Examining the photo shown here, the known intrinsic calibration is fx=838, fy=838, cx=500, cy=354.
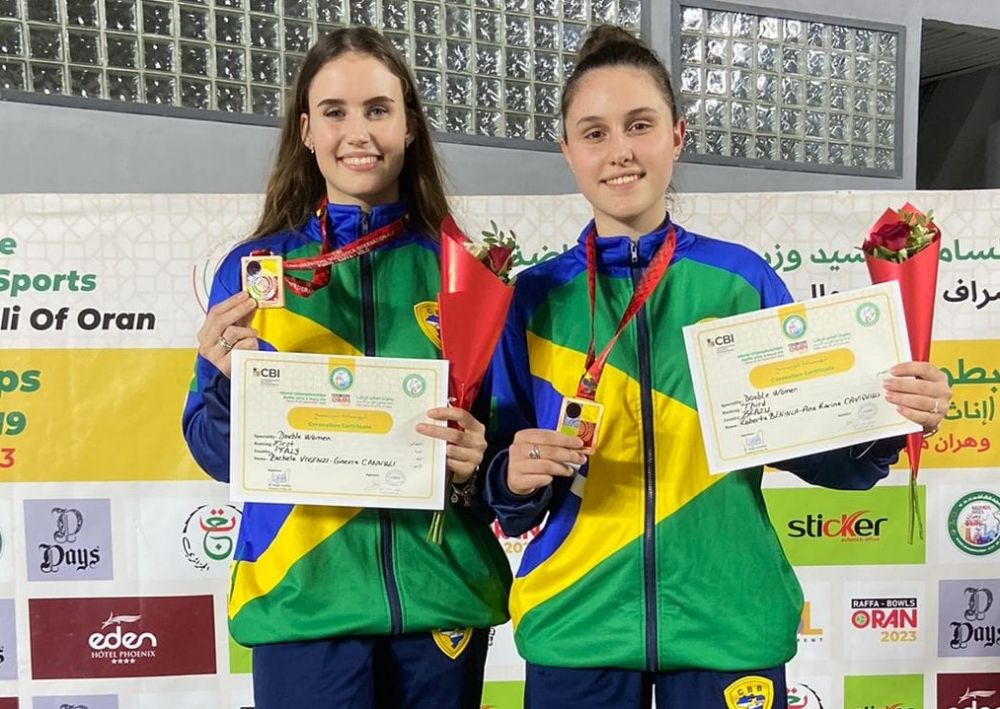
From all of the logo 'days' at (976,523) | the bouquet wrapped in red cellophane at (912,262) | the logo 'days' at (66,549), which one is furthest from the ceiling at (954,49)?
the logo 'days' at (66,549)

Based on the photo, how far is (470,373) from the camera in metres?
1.20

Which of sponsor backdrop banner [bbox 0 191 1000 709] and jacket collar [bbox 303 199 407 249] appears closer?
jacket collar [bbox 303 199 407 249]

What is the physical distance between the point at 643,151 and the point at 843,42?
2792mm

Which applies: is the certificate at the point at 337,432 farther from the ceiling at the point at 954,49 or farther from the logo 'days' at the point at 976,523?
the ceiling at the point at 954,49

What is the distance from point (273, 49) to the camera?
293 centimetres

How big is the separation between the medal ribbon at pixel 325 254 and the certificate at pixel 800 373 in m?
0.48

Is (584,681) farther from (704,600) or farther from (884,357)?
(884,357)

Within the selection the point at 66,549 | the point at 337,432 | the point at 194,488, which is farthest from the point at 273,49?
the point at 337,432

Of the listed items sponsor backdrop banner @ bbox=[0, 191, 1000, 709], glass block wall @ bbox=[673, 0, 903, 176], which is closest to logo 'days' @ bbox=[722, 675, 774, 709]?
sponsor backdrop banner @ bbox=[0, 191, 1000, 709]

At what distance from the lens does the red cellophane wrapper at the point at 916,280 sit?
3.87 ft

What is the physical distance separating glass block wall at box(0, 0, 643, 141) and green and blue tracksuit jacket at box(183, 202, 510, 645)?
185cm

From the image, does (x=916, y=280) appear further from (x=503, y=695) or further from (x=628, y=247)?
(x=503, y=695)

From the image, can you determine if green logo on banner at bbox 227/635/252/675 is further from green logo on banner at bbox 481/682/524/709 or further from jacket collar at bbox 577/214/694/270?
jacket collar at bbox 577/214/694/270

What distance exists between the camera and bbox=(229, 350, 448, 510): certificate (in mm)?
1227
